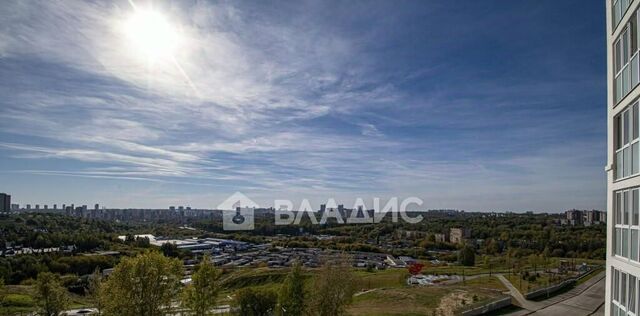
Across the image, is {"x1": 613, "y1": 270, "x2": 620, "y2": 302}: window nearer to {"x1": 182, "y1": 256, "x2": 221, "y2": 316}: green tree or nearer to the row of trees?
the row of trees

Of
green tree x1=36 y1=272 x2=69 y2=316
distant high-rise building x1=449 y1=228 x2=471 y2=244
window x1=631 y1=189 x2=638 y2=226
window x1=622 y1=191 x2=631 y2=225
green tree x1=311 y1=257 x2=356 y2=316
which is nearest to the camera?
window x1=631 y1=189 x2=638 y2=226

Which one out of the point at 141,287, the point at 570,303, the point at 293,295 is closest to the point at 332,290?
the point at 293,295

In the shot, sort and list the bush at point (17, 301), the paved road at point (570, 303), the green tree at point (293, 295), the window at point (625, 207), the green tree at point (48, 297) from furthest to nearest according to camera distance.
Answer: the bush at point (17, 301)
the paved road at point (570, 303)
the green tree at point (48, 297)
the green tree at point (293, 295)
the window at point (625, 207)

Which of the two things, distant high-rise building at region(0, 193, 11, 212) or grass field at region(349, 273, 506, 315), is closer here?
grass field at region(349, 273, 506, 315)

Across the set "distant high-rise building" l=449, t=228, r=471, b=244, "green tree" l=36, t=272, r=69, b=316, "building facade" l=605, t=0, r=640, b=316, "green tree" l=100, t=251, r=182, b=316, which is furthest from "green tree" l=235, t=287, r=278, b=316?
"distant high-rise building" l=449, t=228, r=471, b=244

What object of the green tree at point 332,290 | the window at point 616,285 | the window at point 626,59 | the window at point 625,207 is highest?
the window at point 626,59

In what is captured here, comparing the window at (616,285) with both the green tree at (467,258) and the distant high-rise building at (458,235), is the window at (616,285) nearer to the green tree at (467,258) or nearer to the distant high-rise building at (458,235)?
the green tree at (467,258)

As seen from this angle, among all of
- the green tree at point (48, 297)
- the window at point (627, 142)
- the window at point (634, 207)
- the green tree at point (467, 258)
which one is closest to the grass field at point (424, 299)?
the green tree at point (48, 297)

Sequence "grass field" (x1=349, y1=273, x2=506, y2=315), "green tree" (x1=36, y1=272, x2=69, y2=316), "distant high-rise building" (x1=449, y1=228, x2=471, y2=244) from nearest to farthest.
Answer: "green tree" (x1=36, y1=272, x2=69, y2=316)
"grass field" (x1=349, y1=273, x2=506, y2=315)
"distant high-rise building" (x1=449, y1=228, x2=471, y2=244)

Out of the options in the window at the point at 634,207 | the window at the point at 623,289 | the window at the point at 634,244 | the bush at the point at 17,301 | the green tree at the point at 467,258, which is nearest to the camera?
the window at the point at 634,207
